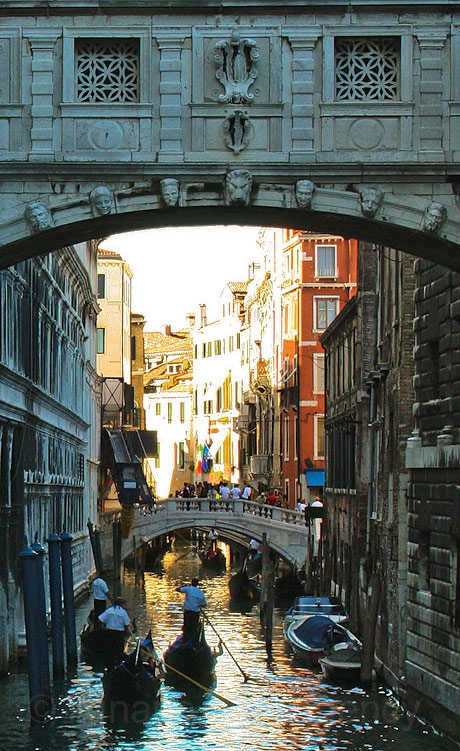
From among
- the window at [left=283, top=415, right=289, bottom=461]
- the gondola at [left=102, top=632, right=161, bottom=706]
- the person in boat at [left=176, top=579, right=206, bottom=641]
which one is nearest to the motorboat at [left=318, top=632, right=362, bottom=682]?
the person in boat at [left=176, top=579, right=206, bottom=641]

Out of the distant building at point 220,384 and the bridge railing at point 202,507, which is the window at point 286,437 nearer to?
the bridge railing at point 202,507

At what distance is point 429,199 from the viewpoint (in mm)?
11688

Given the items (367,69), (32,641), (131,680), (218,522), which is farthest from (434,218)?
(218,522)

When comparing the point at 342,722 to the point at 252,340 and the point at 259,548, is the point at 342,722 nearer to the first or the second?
the point at 259,548

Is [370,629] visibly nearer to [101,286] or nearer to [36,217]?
[36,217]

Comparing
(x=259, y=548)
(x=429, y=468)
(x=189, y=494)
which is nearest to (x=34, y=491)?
(x=429, y=468)

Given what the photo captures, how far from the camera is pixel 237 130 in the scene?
11758 millimetres

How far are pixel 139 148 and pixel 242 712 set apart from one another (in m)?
10.1

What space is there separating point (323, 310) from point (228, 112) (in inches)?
1410

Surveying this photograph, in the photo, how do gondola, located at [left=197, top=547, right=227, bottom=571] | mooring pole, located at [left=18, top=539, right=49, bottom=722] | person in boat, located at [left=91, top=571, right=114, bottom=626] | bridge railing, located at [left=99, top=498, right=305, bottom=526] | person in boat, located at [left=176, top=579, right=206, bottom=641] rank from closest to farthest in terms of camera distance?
mooring pole, located at [left=18, top=539, right=49, bottom=722], person in boat, located at [left=176, top=579, right=206, bottom=641], person in boat, located at [left=91, top=571, right=114, bottom=626], bridge railing, located at [left=99, top=498, right=305, bottom=526], gondola, located at [left=197, top=547, right=227, bottom=571]

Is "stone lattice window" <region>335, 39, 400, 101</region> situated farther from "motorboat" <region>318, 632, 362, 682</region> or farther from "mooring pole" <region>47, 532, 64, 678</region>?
"motorboat" <region>318, 632, 362, 682</region>

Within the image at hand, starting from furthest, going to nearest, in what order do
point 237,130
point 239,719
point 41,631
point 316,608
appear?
point 316,608 < point 239,719 < point 41,631 < point 237,130

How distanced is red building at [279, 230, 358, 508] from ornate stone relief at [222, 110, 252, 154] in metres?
33.8

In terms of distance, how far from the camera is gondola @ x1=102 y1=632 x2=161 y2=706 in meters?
18.6
